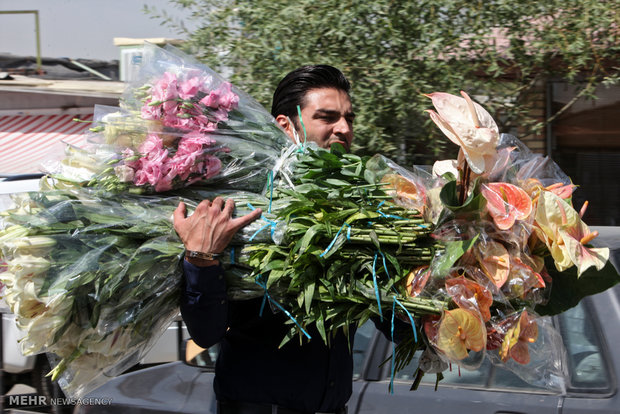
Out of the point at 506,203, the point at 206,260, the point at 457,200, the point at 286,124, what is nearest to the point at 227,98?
the point at 286,124

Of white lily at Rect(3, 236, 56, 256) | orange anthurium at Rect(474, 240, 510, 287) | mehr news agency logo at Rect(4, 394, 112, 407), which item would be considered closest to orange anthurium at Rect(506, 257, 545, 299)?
orange anthurium at Rect(474, 240, 510, 287)

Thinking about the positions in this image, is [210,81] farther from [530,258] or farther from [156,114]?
[530,258]

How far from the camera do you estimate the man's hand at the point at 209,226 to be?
1.80m

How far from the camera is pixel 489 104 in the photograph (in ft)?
15.9

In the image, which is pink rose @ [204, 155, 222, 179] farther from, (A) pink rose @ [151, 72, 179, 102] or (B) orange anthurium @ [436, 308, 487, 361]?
(B) orange anthurium @ [436, 308, 487, 361]

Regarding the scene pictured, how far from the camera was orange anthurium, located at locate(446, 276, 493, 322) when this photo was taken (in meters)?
1.70

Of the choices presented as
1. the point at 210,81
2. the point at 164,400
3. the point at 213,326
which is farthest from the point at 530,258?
the point at 164,400

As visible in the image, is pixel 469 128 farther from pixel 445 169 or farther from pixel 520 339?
pixel 520 339

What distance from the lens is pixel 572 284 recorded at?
1852 millimetres

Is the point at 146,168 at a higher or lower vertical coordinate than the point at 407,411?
higher

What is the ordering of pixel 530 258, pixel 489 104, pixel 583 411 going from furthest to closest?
pixel 489 104 < pixel 583 411 < pixel 530 258

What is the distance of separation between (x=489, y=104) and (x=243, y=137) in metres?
3.22

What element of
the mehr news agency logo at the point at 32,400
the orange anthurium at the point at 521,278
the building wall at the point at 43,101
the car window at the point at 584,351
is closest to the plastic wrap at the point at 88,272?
the orange anthurium at the point at 521,278

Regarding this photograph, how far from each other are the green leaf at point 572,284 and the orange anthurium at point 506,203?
0.23 metres
